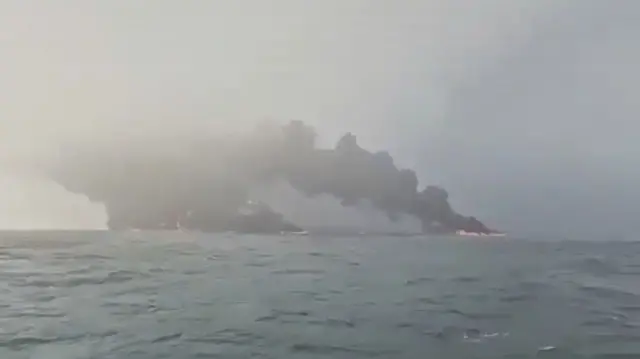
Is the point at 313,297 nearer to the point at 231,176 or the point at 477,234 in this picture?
the point at 231,176

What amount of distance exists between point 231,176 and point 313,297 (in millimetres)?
3652

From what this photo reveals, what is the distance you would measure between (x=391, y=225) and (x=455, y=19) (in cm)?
393

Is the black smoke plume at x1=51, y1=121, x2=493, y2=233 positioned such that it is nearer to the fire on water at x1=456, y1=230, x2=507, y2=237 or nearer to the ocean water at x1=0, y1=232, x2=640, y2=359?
the fire on water at x1=456, y1=230, x2=507, y2=237

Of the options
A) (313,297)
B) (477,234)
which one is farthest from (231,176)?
(477,234)

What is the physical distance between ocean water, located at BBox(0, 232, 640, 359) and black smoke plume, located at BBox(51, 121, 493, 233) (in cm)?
59

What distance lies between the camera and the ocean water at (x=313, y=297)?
5809mm

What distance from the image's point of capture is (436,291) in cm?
840

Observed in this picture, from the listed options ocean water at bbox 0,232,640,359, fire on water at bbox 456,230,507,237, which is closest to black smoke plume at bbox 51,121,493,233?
fire on water at bbox 456,230,507,237

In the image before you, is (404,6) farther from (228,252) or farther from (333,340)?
(333,340)

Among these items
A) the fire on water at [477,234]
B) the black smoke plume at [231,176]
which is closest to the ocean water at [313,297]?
the fire on water at [477,234]

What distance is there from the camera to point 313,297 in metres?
7.94

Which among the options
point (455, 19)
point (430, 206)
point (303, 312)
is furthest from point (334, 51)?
point (303, 312)

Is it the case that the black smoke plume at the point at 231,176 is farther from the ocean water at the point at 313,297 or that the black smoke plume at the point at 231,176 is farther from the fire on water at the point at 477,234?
the ocean water at the point at 313,297

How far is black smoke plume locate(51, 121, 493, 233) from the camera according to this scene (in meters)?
10.5
